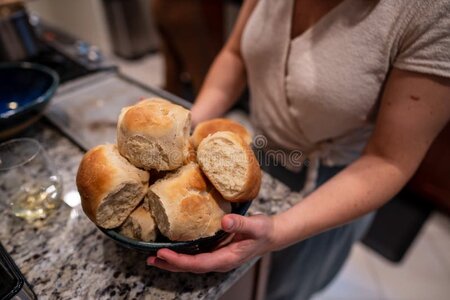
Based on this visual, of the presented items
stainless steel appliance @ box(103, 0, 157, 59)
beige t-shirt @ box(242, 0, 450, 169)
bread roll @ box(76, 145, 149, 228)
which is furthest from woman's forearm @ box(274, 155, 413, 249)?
stainless steel appliance @ box(103, 0, 157, 59)

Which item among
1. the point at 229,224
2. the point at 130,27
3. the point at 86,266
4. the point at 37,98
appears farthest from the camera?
the point at 130,27

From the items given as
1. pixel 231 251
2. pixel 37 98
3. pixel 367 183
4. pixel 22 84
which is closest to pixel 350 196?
pixel 367 183

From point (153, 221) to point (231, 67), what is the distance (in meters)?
0.50

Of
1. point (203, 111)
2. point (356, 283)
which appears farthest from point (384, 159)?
point (356, 283)

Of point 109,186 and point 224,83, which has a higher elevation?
point 109,186

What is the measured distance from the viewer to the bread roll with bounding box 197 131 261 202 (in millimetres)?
406

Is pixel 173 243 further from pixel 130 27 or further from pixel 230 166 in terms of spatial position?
pixel 130 27

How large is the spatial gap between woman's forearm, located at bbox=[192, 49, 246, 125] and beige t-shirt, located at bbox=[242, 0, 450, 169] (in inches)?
2.7

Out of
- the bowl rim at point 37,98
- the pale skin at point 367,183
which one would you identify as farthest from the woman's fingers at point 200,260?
the bowl rim at point 37,98

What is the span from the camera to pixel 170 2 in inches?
62.9

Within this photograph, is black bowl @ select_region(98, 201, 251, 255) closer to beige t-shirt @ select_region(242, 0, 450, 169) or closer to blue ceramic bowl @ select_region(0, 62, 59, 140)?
beige t-shirt @ select_region(242, 0, 450, 169)

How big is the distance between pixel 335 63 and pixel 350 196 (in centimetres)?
23

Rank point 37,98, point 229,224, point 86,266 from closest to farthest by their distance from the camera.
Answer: point 229,224 → point 86,266 → point 37,98

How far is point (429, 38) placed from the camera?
1.48 ft
